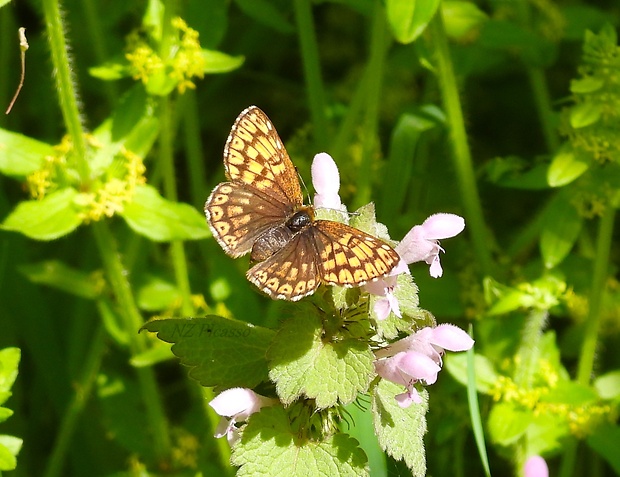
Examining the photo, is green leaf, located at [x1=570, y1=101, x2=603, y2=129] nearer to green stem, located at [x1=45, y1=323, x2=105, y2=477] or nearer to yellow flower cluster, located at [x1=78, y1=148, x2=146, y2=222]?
yellow flower cluster, located at [x1=78, y1=148, x2=146, y2=222]

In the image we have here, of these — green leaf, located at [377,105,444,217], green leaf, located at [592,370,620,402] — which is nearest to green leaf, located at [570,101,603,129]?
green leaf, located at [377,105,444,217]

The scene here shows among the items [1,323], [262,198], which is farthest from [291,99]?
[262,198]

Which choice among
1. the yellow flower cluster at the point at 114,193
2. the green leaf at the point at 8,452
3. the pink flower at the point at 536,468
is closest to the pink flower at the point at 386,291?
the pink flower at the point at 536,468

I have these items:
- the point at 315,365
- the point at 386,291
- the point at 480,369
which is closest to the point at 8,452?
the point at 315,365

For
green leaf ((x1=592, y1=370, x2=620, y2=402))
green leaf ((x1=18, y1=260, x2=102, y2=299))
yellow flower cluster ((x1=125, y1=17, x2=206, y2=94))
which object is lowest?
green leaf ((x1=592, y1=370, x2=620, y2=402))

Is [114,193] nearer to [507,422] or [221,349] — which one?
[221,349]

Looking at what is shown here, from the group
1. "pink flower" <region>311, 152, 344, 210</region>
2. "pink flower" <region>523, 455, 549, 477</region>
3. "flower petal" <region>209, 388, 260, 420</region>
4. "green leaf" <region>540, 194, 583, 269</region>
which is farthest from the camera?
"green leaf" <region>540, 194, 583, 269</region>

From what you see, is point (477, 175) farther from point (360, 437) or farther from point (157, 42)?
point (360, 437)
